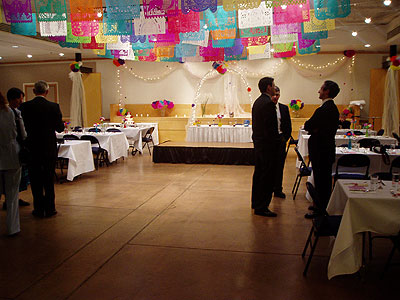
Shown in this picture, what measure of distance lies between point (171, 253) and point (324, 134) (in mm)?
2214

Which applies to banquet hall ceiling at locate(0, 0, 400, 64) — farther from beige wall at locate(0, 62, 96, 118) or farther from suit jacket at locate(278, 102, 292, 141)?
suit jacket at locate(278, 102, 292, 141)

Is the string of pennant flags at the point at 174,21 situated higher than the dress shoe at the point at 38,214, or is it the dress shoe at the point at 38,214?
the string of pennant flags at the point at 174,21

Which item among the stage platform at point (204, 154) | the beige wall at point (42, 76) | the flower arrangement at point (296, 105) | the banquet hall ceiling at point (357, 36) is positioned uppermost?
the banquet hall ceiling at point (357, 36)

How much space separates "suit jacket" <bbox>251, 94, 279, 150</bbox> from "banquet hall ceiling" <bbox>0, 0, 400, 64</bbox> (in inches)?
231

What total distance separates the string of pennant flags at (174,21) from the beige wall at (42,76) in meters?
7.72

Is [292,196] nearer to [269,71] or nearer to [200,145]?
[200,145]

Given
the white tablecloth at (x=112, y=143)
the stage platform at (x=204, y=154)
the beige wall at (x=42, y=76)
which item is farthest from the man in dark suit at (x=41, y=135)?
the beige wall at (x=42, y=76)

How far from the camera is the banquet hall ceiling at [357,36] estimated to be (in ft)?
31.4

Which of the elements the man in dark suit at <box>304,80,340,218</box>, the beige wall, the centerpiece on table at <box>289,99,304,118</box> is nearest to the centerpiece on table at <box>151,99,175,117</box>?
the beige wall

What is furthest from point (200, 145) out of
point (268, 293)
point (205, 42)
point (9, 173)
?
point (268, 293)

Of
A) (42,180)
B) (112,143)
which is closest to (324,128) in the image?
(42,180)

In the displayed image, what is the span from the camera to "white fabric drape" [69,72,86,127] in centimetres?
1297

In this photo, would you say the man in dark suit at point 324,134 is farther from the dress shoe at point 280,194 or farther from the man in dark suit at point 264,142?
the dress shoe at point 280,194

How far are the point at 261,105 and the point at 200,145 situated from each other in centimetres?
491
